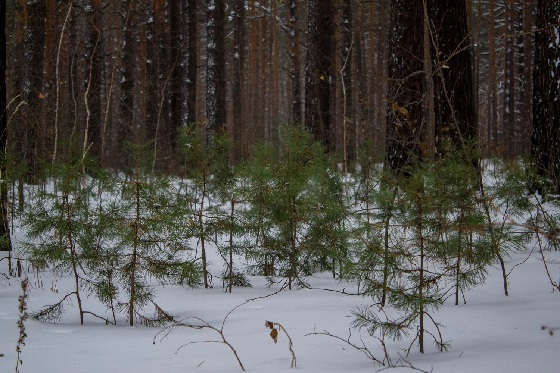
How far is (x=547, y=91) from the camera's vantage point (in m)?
5.60

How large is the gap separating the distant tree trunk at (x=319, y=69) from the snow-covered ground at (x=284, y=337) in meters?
6.04

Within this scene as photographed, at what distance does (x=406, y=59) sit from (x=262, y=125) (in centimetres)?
2085

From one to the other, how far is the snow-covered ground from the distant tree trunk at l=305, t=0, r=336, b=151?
604 centimetres

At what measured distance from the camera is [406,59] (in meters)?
5.50

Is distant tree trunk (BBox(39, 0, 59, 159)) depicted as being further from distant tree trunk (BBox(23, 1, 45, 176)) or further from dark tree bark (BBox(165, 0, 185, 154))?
dark tree bark (BBox(165, 0, 185, 154))

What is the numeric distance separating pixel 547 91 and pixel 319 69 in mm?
4424

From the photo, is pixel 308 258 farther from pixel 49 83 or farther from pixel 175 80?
pixel 49 83

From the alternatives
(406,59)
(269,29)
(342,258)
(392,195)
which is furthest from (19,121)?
(269,29)

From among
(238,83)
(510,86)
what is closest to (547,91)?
(238,83)

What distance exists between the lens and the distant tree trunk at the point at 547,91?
17.7ft

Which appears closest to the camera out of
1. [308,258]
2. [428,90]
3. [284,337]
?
[284,337]

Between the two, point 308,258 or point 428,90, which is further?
point 308,258

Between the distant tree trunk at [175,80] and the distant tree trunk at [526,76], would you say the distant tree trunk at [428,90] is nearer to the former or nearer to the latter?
the distant tree trunk at [175,80]

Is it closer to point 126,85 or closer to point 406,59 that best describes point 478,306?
point 406,59
